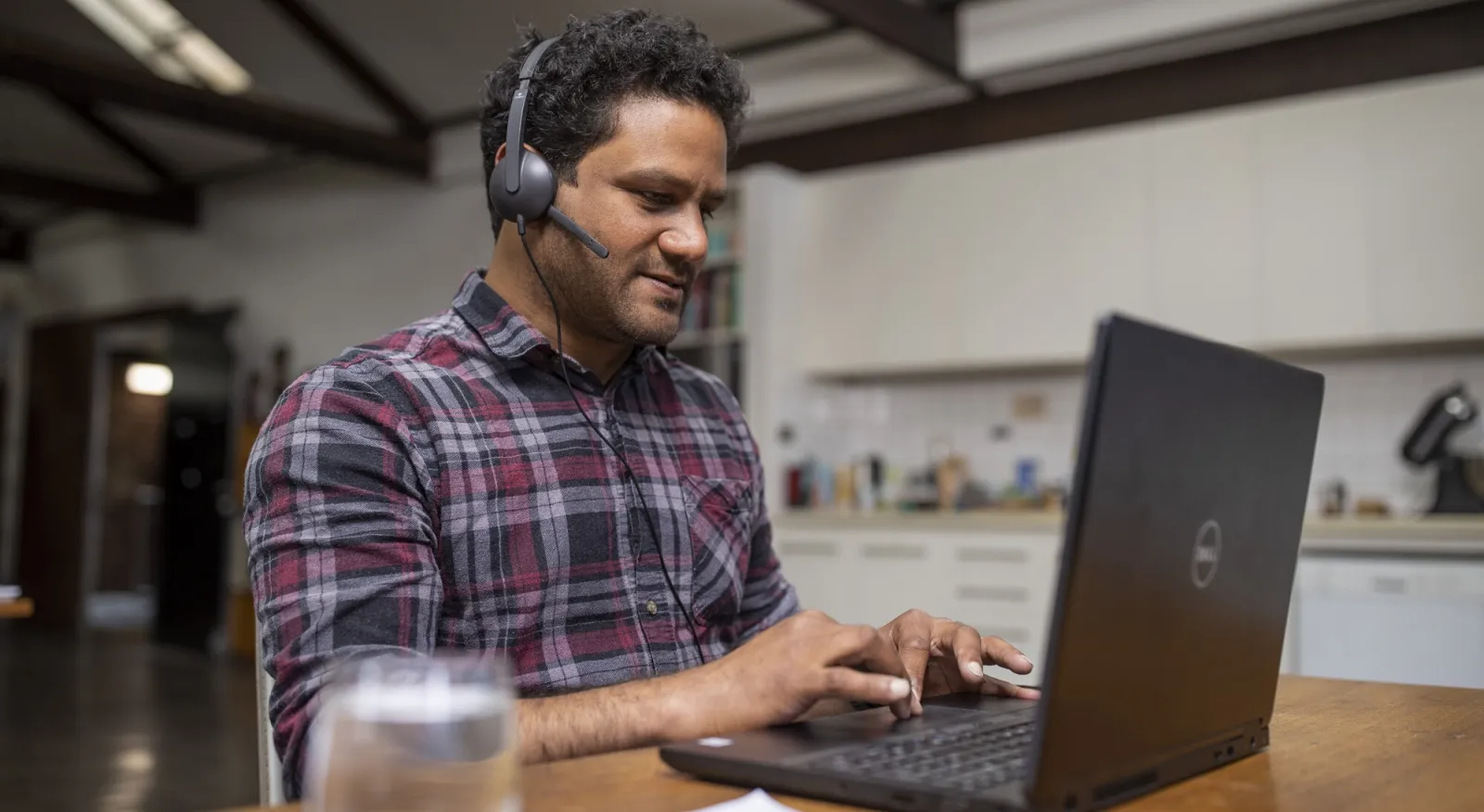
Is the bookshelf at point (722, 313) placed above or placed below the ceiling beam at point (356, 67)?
below

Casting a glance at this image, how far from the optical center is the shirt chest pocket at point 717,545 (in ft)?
4.71

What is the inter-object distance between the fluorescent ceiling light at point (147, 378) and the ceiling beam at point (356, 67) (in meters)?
3.44

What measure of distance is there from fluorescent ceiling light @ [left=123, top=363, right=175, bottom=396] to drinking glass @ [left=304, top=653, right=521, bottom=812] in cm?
923

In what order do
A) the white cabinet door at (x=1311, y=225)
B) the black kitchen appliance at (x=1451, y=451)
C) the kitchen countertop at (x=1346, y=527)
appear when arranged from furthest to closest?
1. the white cabinet door at (x=1311, y=225)
2. the black kitchen appliance at (x=1451, y=451)
3. the kitchen countertop at (x=1346, y=527)

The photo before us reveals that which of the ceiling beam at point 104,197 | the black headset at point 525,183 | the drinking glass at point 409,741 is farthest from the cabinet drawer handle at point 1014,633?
the ceiling beam at point 104,197

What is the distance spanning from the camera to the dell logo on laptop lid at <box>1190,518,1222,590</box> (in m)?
0.79

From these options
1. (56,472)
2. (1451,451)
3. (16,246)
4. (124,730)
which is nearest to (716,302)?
(1451,451)

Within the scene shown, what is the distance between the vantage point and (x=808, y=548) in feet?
15.5

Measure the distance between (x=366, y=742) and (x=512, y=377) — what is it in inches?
35.3

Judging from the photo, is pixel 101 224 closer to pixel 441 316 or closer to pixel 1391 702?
pixel 441 316

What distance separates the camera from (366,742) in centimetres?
50

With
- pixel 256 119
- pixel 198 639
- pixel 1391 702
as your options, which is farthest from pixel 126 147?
pixel 1391 702

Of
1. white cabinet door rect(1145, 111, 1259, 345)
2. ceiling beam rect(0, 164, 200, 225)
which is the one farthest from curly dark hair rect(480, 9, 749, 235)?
ceiling beam rect(0, 164, 200, 225)

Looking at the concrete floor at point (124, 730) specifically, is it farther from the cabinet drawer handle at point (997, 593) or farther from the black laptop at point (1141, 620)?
the black laptop at point (1141, 620)
